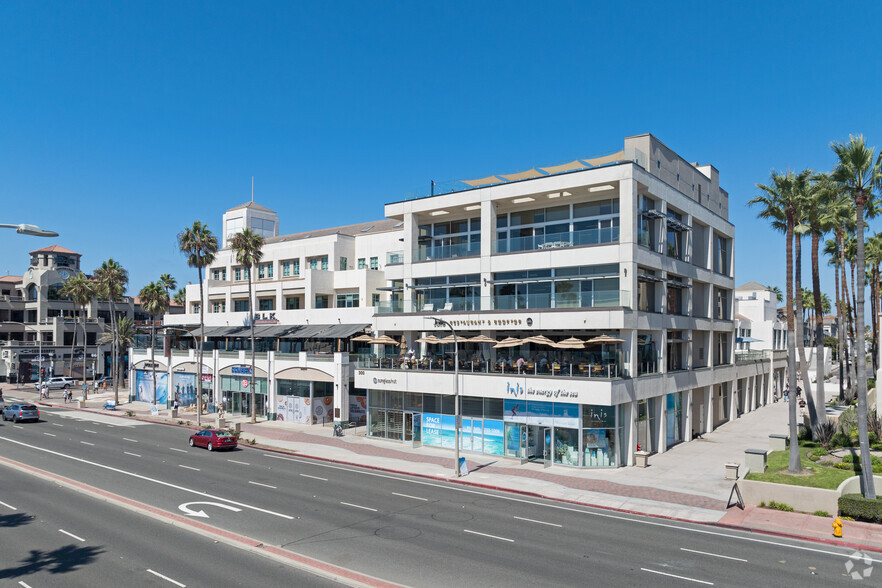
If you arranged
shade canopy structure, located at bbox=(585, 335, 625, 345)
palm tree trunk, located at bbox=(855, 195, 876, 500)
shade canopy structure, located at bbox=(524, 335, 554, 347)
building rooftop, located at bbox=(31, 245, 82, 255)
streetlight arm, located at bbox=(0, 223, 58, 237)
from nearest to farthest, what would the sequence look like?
streetlight arm, located at bbox=(0, 223, 58, 237) → palm tree trunk, located at bbox=(855, 195, 876, 500) → shade canopy structure, located at bbox=(585, 335, 625, 345) → shade canopy structure, located at bbox=(524, 335, 554, 347) → building rooftop, located at bbox=(31, 245, 82, 255)

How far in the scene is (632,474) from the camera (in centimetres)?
3419

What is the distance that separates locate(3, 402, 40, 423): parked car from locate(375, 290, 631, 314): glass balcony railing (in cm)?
3493

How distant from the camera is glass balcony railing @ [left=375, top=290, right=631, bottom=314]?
3703 cm

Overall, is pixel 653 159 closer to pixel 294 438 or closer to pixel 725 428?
pixel 725 428

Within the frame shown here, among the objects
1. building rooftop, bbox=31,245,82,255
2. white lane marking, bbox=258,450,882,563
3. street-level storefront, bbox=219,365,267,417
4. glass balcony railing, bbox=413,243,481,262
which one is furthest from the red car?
building rooftop, bbox=31,245,82,255

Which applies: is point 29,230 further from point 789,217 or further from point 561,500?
point 789,217

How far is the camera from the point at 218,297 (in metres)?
71.0

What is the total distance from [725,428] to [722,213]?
19.4 m

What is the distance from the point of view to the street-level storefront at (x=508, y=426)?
3597cm

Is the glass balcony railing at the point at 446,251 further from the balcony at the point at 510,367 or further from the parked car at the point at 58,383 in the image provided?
→ the parked car at the point at 58,383

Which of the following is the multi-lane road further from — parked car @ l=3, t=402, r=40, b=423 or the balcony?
parked car @ l=3, t=402, r=40, b=423

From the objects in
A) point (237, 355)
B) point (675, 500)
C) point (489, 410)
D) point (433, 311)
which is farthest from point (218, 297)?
point (675, 500)

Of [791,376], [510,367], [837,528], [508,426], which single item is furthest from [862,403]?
[508,426]

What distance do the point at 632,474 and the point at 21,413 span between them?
2096 inches
